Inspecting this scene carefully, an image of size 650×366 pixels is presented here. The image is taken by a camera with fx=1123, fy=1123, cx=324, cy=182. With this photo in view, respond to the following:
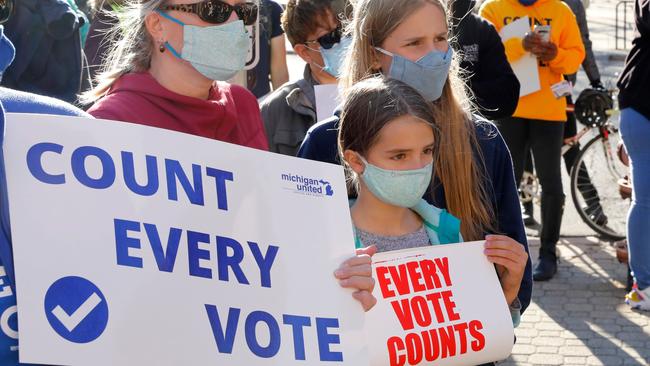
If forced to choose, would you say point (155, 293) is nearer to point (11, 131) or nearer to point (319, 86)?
point (11, 131)

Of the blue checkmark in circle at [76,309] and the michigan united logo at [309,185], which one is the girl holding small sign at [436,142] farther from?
the blue checkmark in circle at [76,309]

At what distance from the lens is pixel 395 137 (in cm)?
292

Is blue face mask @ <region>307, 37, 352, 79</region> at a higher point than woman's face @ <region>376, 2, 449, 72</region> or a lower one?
lower

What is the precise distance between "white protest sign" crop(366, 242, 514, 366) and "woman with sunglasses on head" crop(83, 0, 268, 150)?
0.69 metres

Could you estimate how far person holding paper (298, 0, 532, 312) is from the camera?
10.0 ft

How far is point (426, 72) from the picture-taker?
330 cm

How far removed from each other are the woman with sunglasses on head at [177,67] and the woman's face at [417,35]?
0.45 meters

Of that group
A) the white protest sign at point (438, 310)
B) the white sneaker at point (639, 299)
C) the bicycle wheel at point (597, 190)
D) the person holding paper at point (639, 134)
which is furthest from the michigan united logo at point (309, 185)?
the bicycle wheel at point (597, 190)

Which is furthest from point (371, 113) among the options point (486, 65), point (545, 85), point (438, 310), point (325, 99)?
point (545, 85)

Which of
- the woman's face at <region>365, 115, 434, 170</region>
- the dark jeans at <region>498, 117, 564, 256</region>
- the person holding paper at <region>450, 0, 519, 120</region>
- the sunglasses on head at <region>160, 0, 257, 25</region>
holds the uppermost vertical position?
the sunglasses on head at <region>160, 0, 257, 25</region>

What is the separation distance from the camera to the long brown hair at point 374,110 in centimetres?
293

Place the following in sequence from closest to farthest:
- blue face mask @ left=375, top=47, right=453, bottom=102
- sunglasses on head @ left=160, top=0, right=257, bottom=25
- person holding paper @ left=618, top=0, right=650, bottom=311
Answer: sunglasses on head @ left=160, top=0, right=257, bottom=25 < blue face mask @ left=375, top=47, right=453, bottom=102 < person holding paper @ left=618, top=0, right=650, bottom=311

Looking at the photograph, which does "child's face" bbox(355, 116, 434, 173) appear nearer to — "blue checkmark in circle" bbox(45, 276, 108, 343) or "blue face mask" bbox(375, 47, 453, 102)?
"blue face mask" bbox(375, 47, 453, 102)

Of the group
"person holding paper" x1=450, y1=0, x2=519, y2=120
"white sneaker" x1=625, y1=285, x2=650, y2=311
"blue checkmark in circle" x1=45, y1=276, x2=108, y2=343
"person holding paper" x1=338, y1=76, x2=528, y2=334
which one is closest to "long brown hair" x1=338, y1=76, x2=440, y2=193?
"person holding paper" x1=338, y1=76, x2=528, y2=334
